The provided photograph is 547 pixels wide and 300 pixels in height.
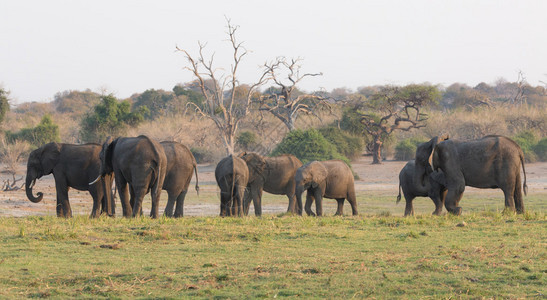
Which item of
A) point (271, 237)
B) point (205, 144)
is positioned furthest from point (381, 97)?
point (271, 237)

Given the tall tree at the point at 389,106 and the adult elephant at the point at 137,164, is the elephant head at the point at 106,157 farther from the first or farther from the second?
the tall tree at the point at 389,106

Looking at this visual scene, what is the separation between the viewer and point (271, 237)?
10180mm

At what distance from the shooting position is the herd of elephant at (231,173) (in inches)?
502

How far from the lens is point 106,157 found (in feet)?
42.5

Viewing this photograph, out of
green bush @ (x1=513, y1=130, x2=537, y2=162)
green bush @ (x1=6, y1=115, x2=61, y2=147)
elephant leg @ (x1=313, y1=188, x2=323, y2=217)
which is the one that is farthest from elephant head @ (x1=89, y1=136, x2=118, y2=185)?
green bush @ (x1=6, y1=115, x2=61, y2=147)

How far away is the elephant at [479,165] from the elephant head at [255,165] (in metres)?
3.83

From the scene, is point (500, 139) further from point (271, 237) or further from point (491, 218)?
point (271, 237)

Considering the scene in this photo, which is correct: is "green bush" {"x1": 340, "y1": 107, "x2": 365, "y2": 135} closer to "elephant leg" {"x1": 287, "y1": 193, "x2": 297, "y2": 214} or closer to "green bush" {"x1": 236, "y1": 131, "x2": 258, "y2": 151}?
"green bush" {"x1": 236, "y1": 131, "x2": 258, "y2": 151}

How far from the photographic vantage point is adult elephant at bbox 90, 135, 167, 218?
12562 mm

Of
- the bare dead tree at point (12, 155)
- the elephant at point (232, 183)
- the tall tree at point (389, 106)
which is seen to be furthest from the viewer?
the tall tree at point (389, 106)

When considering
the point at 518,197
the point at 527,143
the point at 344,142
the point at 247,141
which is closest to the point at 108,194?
the point at 518,197

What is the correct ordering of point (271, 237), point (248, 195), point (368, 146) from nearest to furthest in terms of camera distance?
point (271, 237) → point (248, 195) → point (368, 146)

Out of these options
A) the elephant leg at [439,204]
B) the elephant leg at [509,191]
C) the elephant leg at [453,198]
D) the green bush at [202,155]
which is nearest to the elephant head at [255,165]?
the elephant leg at [439,204]

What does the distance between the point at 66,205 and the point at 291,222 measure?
4525 millimetres
